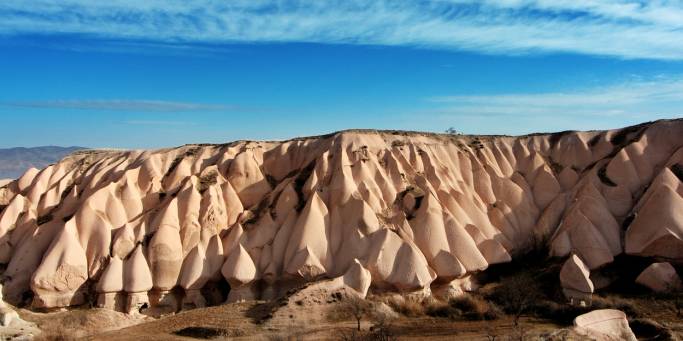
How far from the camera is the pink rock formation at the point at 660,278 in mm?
28688

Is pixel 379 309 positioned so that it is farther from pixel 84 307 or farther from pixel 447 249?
pixel 84 307

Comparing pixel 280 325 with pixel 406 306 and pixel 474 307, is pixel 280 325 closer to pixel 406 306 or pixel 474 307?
pixel 406 306

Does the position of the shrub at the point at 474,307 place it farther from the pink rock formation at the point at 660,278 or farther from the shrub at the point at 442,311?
the pink rock formation at the point at 660,278

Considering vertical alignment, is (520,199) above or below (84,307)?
above

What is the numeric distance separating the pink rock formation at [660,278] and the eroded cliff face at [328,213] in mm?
1789

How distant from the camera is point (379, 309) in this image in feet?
84.9

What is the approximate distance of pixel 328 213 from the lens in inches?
1329

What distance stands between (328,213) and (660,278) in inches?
665

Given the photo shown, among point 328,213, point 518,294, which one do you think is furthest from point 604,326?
point 328,213

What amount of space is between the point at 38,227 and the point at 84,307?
256 inches

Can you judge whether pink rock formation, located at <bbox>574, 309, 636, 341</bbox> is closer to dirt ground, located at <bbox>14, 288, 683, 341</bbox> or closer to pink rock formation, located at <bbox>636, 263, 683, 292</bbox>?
dirt ground, located at <bbox>14, 288, 683, 341</bbox>

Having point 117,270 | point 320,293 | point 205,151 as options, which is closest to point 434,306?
point 320,293

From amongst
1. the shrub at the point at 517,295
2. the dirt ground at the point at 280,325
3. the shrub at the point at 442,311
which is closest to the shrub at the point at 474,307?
the shrub at the point at 442,311

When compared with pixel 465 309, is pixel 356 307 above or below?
above
